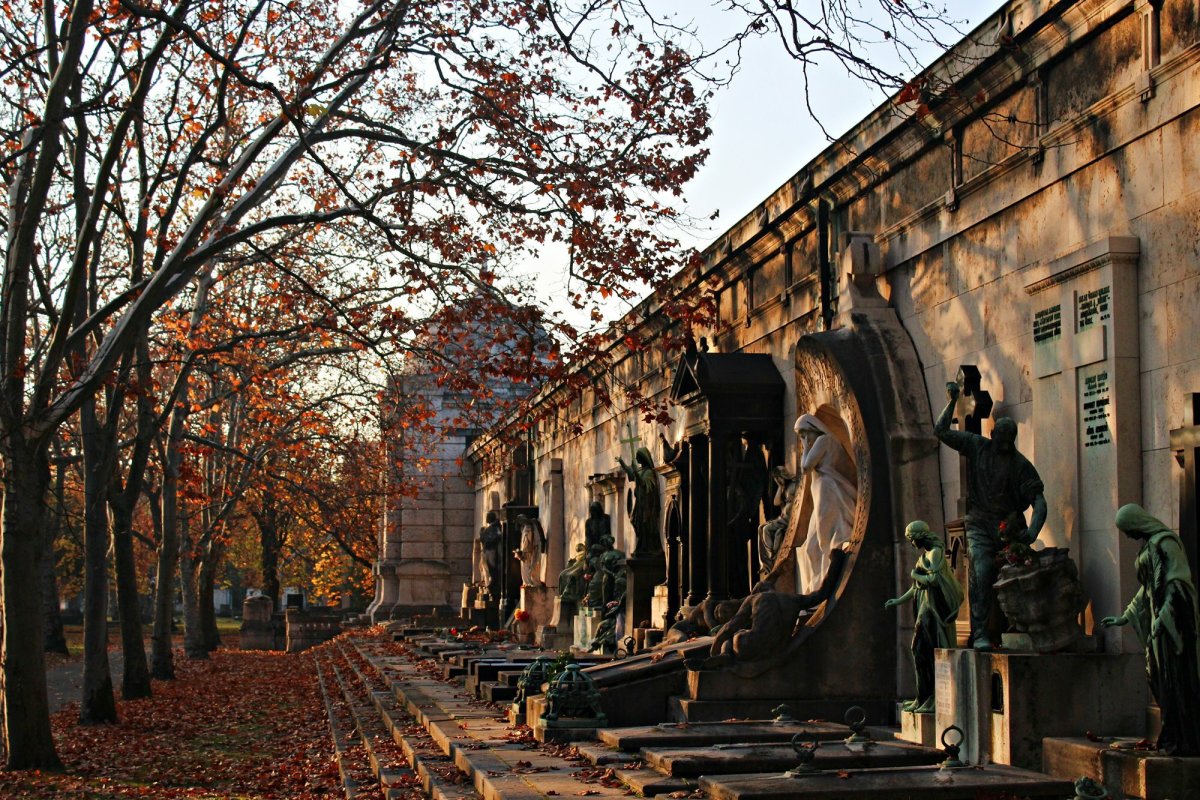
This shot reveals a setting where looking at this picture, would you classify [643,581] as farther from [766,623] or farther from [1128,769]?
[1128,769]

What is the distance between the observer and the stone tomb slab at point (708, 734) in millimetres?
9922

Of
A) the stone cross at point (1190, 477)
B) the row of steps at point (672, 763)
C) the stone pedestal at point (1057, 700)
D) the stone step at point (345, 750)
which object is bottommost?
the stone step at point (345, 750)

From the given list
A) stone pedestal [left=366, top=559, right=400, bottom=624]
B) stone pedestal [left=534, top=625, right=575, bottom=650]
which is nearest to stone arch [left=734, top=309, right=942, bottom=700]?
stone pedestal [left=534, top=625, right=575, bottom=650]

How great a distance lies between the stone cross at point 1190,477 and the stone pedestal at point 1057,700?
3.84 ft

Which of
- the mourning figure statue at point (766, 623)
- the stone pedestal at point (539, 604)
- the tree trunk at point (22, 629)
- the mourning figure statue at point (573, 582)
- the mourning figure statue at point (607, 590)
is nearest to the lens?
the mourning figure statue at point (766, 623)

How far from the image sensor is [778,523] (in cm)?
1480

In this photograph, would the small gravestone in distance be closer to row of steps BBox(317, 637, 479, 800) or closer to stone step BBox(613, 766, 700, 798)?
row of steps BBox(317, 637, 479, 800)

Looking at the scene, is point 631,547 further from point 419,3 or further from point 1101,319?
point 1101,319

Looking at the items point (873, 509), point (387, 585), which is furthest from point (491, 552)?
point (873, 509)

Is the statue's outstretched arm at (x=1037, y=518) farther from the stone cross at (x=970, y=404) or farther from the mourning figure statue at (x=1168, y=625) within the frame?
the mourning figure statue at (x=1168, y=625)

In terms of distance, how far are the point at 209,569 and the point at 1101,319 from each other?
35791mm

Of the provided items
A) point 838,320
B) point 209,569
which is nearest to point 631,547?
point 838,320

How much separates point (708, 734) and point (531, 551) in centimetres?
2088

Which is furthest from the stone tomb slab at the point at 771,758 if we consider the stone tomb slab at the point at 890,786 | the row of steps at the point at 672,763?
the stone tomb slab at the point at 890,786
